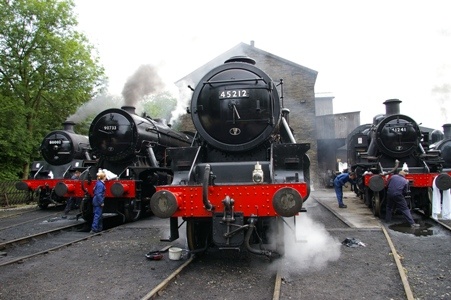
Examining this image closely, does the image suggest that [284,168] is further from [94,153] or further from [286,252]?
[94,153]

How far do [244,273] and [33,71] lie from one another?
16.1 meters

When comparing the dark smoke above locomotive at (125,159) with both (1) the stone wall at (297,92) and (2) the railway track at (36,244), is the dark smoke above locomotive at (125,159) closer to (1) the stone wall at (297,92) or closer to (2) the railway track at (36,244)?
(2) the railway track at (36,244)

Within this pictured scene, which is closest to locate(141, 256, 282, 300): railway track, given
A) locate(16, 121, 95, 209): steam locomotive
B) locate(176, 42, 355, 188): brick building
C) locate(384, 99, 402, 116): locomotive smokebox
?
locate(384, 99, 402, 116): locomotive smokebox

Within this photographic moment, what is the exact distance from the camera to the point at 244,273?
4.82m

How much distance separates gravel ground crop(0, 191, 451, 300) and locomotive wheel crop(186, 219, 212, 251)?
9.9 inches

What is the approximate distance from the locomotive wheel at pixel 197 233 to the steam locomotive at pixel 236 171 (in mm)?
14

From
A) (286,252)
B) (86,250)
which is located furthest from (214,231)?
(86,250)

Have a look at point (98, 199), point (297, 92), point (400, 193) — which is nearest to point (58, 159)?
point (98, 199)

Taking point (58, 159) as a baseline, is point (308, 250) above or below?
below

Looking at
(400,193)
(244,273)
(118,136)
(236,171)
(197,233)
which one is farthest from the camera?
(118,136)

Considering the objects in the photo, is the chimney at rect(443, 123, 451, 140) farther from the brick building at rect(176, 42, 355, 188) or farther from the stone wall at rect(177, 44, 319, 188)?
the stone wall at rect(177, 44, 319, 188)

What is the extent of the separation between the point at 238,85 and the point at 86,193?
4.92 metres

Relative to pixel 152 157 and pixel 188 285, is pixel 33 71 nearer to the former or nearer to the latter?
pixel 152 157

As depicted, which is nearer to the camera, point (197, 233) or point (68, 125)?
point (197, 233)
